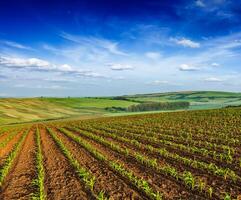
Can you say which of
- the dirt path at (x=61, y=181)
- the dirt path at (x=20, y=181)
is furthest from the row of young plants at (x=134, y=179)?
the dirt path at (x=20, y=181)

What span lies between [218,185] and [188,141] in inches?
439

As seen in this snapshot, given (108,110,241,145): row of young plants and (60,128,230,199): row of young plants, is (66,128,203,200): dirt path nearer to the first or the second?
(60,128,230,199): row of young plants

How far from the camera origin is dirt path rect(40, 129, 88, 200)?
1104cm

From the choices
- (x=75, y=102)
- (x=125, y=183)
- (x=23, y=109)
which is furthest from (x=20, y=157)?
(x=75, y=102)

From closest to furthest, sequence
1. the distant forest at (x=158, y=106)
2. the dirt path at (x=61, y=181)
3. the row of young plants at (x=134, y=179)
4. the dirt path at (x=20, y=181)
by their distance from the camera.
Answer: the row of young plants at (x=134, y=179), the dirt path at (x=61, y=181), the dirt path at (x=20, y=181), the distant forest at (x=158, y=106)

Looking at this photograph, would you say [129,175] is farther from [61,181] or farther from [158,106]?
[158,106]

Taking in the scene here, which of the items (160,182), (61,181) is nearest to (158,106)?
(61,181)

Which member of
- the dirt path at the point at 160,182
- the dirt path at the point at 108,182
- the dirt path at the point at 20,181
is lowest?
the dirt path at the point at 20,181

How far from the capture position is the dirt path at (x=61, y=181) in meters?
11.0

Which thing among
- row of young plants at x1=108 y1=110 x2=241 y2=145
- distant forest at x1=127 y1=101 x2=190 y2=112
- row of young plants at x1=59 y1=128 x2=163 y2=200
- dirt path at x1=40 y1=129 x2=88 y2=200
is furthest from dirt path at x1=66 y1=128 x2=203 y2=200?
distant forest at x1=127 y1=101 x2=190 y2=112

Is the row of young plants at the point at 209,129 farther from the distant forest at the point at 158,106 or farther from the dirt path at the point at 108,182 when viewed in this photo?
the distant forest at the point at 158,106

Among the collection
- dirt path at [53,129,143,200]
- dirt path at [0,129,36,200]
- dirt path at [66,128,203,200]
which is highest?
dirt path at [66,128,203,200]

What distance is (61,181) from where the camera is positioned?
42.6ft

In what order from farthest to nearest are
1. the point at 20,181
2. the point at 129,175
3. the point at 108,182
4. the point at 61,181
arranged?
the point at 20,181
the point at 61,181
the point at 129,175
the point at 108,182
